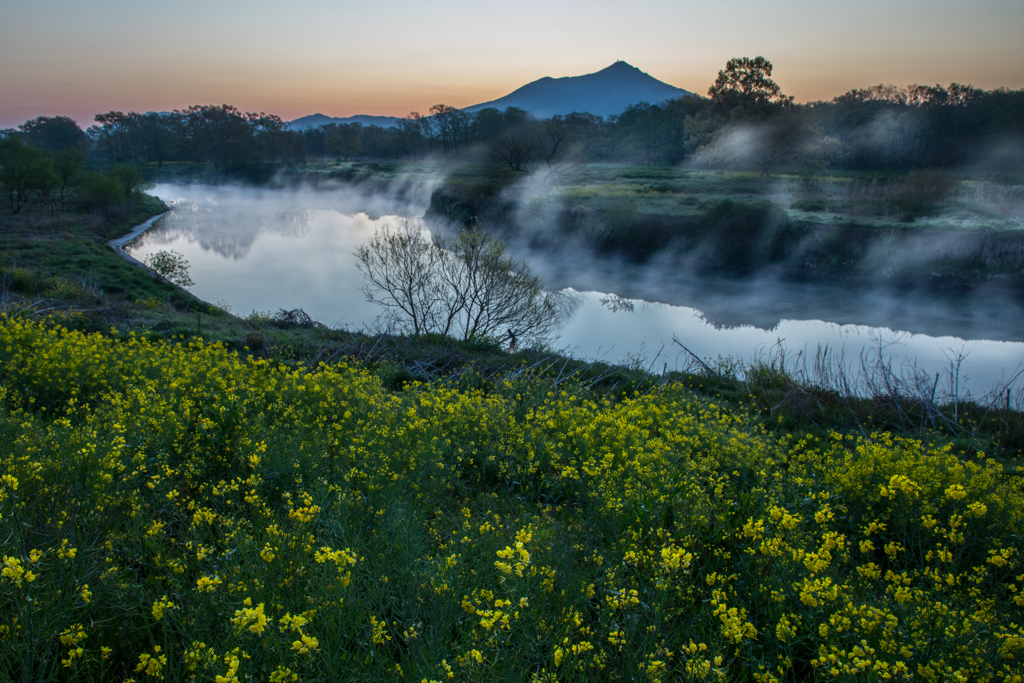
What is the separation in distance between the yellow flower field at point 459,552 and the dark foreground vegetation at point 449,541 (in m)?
0.02

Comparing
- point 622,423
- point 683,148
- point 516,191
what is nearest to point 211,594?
point 622,423

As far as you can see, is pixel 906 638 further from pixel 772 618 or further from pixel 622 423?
pixel 622 423

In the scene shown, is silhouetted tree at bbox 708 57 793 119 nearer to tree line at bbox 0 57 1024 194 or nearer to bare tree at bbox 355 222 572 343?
tree line at bbox 0 57 1024 194

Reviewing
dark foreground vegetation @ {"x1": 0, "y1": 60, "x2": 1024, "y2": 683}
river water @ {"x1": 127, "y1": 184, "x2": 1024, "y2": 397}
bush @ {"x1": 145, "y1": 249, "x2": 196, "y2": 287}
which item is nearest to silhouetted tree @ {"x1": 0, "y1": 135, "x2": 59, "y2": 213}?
river water @ {"x1": 127, "y1": 184, "x2": 1024, "y2": 397}

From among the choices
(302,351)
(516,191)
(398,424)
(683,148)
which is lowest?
(302,351)

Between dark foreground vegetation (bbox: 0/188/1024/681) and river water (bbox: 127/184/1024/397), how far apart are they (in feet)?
32.8

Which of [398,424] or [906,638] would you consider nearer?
[906,638]

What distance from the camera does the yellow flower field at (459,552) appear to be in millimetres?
2301

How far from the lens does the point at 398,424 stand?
549 centimetres

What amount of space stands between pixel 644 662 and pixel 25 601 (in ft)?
8.89

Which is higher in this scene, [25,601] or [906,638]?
[25,601]

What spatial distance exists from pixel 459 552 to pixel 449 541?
101 mm

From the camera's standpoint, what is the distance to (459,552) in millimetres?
3094

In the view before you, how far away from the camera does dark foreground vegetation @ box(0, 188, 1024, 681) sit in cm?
232
